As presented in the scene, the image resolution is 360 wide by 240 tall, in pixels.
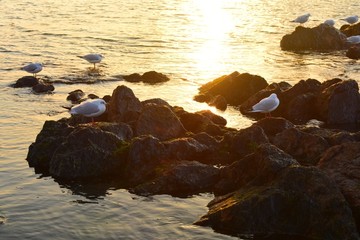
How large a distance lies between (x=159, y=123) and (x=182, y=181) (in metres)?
3.97

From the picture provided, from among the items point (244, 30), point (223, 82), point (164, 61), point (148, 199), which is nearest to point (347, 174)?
point (148, 199)

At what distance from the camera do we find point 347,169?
14.3 meters

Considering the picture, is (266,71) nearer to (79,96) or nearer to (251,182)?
(79,96)

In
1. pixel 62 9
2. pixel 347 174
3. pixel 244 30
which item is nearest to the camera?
pixel 347 174

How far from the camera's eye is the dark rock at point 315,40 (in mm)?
41562

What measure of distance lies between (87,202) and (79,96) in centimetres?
1116

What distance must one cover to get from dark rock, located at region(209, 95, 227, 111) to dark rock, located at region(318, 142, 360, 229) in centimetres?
965

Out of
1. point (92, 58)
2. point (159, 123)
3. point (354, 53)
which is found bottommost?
point (354, 53)

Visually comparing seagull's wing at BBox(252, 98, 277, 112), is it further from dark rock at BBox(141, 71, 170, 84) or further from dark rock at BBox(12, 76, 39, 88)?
dark rock at BBox(12, 76, 39, 88)

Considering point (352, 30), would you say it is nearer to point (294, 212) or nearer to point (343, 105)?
point (343, 105)

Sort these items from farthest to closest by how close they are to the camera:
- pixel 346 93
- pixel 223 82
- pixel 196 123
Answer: pixel 223 82
pixel 346 93
pixel 196 123

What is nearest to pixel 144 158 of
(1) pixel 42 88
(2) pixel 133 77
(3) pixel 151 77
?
(1) pixel 42 88

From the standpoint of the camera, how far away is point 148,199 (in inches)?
576

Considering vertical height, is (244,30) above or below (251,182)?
below
